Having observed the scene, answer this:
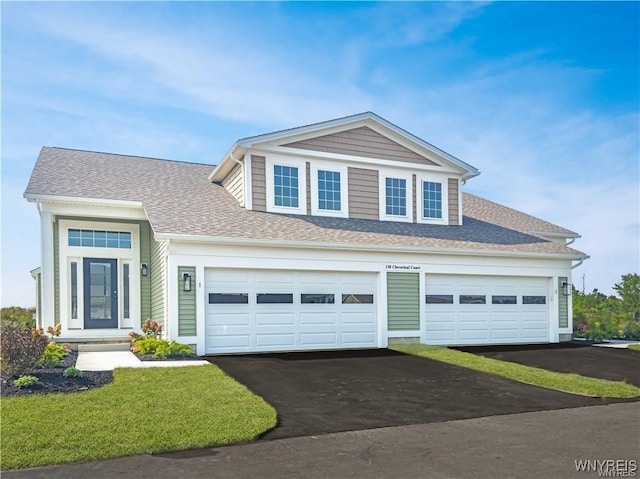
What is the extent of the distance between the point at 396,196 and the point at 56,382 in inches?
451

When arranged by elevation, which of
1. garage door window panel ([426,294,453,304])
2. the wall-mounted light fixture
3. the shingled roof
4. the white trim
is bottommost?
garage door window panel ([426,294,453,304])

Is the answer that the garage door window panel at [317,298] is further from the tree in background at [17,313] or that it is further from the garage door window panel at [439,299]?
the tree in background at [17,313]

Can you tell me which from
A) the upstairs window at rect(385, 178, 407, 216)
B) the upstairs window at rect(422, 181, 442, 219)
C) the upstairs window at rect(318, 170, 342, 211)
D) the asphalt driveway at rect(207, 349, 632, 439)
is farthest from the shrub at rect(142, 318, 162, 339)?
the upstairs window at rect(422, 181, 442, 219)

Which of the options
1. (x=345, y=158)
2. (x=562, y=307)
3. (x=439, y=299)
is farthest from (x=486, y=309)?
(x=345, y=158)

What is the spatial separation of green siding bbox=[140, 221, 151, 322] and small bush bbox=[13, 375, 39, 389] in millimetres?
7267

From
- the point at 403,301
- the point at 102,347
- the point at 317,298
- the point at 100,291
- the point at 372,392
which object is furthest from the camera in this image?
the point at 100,291

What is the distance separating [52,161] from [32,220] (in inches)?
88.3

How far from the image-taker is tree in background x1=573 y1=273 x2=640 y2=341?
61.3ft

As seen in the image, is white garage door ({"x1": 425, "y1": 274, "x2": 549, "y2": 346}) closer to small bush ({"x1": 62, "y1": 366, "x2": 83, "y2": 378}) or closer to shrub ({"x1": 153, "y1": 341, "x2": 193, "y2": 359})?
shrub ({"x1": 153, "y1": 341, "x2": 193, "y2": 359})

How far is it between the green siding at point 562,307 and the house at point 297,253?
5cm

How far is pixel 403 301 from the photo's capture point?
15.1m

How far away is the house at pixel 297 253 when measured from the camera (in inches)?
528

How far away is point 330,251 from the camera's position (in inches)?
563

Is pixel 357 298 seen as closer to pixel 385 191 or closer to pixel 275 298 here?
pixel 275 298
